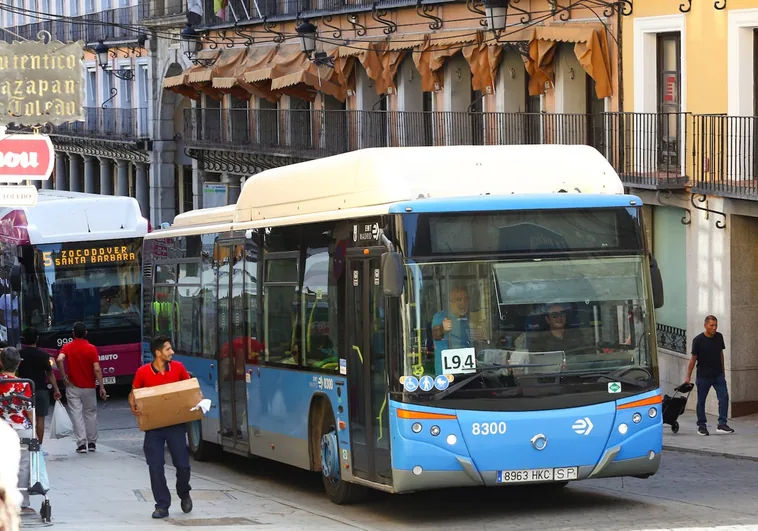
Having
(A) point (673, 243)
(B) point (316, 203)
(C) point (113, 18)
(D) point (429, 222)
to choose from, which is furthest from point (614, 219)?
(C) point (113, 18)

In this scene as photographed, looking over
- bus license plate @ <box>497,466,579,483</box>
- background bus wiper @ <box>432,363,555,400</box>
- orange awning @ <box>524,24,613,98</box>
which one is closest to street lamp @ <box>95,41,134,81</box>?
orange awning @ <box>524,24,613,98</box>

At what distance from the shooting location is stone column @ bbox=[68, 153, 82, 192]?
222 feet

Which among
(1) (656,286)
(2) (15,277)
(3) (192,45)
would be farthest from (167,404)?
(3) (192,45)

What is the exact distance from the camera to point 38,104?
49.6 feet

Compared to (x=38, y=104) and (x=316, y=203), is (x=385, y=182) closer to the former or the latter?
(x=316, y=203)

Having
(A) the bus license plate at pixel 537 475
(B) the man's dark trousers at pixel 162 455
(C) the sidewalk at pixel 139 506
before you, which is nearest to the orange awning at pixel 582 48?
(C) the sidewalk at pixel 139 506

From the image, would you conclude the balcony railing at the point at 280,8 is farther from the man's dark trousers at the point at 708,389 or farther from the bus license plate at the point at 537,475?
the bus license plate at the point at 537,475

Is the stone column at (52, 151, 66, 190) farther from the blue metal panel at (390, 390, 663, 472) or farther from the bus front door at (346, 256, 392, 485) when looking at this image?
the blue metal panel at (390, 390, 663, 472)

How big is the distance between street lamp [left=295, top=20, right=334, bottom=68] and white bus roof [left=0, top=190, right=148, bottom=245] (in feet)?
33.6

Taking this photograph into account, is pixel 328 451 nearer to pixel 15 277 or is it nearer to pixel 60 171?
pixel 15 277

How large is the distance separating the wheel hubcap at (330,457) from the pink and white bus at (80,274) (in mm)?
12215

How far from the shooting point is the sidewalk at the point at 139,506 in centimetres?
1368

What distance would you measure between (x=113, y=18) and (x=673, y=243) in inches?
1457

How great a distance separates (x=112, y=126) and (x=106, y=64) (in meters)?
4.57
